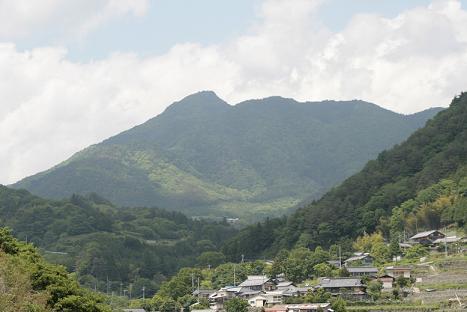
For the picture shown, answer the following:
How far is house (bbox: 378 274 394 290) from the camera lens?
174 ft

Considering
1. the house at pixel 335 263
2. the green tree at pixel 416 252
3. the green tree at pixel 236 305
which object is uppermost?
the green tree at pixel 416 252

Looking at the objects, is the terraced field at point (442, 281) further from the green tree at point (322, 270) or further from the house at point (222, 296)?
the house at point (222, 296)

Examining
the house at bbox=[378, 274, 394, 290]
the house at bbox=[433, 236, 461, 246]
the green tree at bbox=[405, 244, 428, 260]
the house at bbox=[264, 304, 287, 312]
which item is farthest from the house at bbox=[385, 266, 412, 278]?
the house at bbox=[264, 304, 287, 312]

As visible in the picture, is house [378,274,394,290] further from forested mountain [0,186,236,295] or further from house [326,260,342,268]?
forested mountain [0,186,236,295]

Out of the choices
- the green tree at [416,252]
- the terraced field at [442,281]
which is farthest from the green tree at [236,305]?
the green tree at [416,252]

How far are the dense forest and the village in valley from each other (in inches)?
722

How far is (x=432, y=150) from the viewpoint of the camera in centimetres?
8581

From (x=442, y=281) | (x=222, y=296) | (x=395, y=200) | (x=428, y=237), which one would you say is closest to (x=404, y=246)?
(x=428, y=237)

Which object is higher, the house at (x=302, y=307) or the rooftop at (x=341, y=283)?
the rooftop at (x=341, y=283)

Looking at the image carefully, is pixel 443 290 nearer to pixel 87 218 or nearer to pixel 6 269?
pixel 6 269

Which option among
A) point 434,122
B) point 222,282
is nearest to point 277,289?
point 222,282

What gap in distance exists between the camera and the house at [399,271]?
5459 cm

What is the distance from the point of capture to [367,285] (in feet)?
174

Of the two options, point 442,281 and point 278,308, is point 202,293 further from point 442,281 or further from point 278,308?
point 442,281
